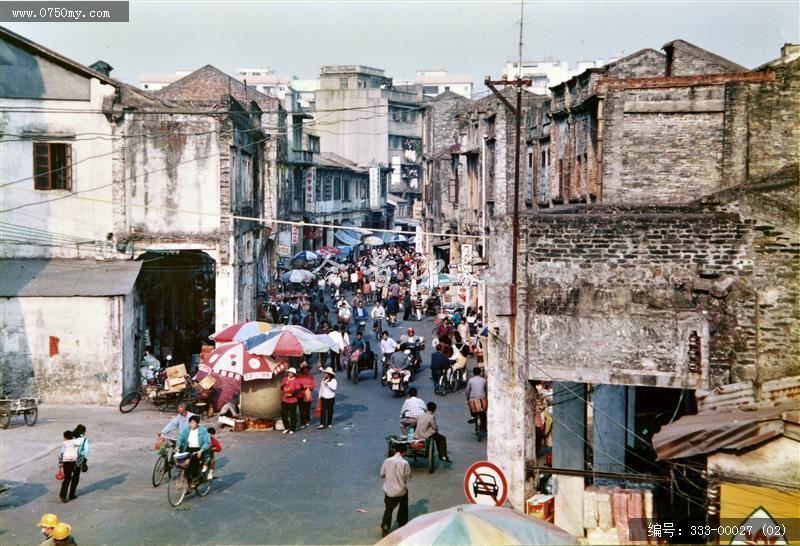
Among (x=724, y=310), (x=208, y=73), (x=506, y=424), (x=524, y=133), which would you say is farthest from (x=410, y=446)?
(x=208, y=73)

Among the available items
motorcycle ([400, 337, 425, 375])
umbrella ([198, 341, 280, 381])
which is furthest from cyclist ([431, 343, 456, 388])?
umbrella ([198, 341, 280, 381])

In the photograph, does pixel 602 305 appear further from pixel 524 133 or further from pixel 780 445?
pixel 524 133

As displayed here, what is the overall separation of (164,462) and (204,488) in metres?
0.92

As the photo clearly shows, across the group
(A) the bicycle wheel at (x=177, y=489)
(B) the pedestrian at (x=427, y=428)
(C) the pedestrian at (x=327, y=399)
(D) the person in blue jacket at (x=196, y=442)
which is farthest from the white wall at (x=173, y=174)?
(A) the bicycle wheel at (x=177, y=489)

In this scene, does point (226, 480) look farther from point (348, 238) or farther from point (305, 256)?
point (348, 238)

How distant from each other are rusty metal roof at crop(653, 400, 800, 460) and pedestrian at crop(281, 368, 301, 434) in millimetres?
10325

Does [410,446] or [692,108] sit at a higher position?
[692,108]

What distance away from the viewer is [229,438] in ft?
65.3

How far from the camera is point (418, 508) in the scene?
1545 cm

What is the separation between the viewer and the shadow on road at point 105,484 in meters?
16.0

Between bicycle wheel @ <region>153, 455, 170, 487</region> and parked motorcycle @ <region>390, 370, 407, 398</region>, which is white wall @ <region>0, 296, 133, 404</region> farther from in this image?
bicycle wheel @ <region>153, 455, 170, 487</region>

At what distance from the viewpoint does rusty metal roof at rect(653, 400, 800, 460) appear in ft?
34.9

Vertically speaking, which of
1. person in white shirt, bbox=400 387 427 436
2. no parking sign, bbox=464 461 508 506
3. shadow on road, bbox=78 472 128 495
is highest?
no parking sign, bbox=464 461 508 506

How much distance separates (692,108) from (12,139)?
1739 cm
